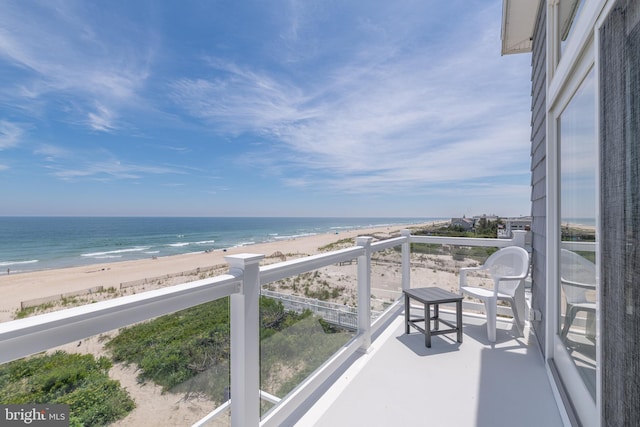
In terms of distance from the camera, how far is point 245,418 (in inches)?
53.6

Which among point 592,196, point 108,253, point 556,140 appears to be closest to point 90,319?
point 592,196

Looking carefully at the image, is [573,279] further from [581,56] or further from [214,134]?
[214,134]

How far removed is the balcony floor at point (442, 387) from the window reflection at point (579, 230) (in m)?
0.49

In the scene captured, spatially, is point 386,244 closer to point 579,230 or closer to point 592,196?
point 579,230

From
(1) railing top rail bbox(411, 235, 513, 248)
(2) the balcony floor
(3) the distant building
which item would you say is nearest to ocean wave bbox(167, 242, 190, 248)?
(1) railing top rail bbox(411, 235, 513, 248)

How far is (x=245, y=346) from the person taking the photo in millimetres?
1360

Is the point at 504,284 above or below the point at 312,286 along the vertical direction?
below

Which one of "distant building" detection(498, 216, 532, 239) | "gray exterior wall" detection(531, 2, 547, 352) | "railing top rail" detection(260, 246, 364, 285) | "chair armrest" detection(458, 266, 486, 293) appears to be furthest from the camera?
"distant building" detection(498, 216, 532, 239)

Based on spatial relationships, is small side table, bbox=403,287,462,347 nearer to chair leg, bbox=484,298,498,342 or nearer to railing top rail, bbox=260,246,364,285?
chair leg, bbox=484,298,498,342

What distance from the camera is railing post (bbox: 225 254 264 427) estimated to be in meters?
1.35

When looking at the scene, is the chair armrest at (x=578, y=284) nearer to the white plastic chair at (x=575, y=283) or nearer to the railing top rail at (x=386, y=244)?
the white plastic chair at (x=575, y=283)

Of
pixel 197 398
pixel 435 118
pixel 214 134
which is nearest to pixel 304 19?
pixel 435 118

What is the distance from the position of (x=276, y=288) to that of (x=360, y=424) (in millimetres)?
965

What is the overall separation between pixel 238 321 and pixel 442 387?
1647 mm
